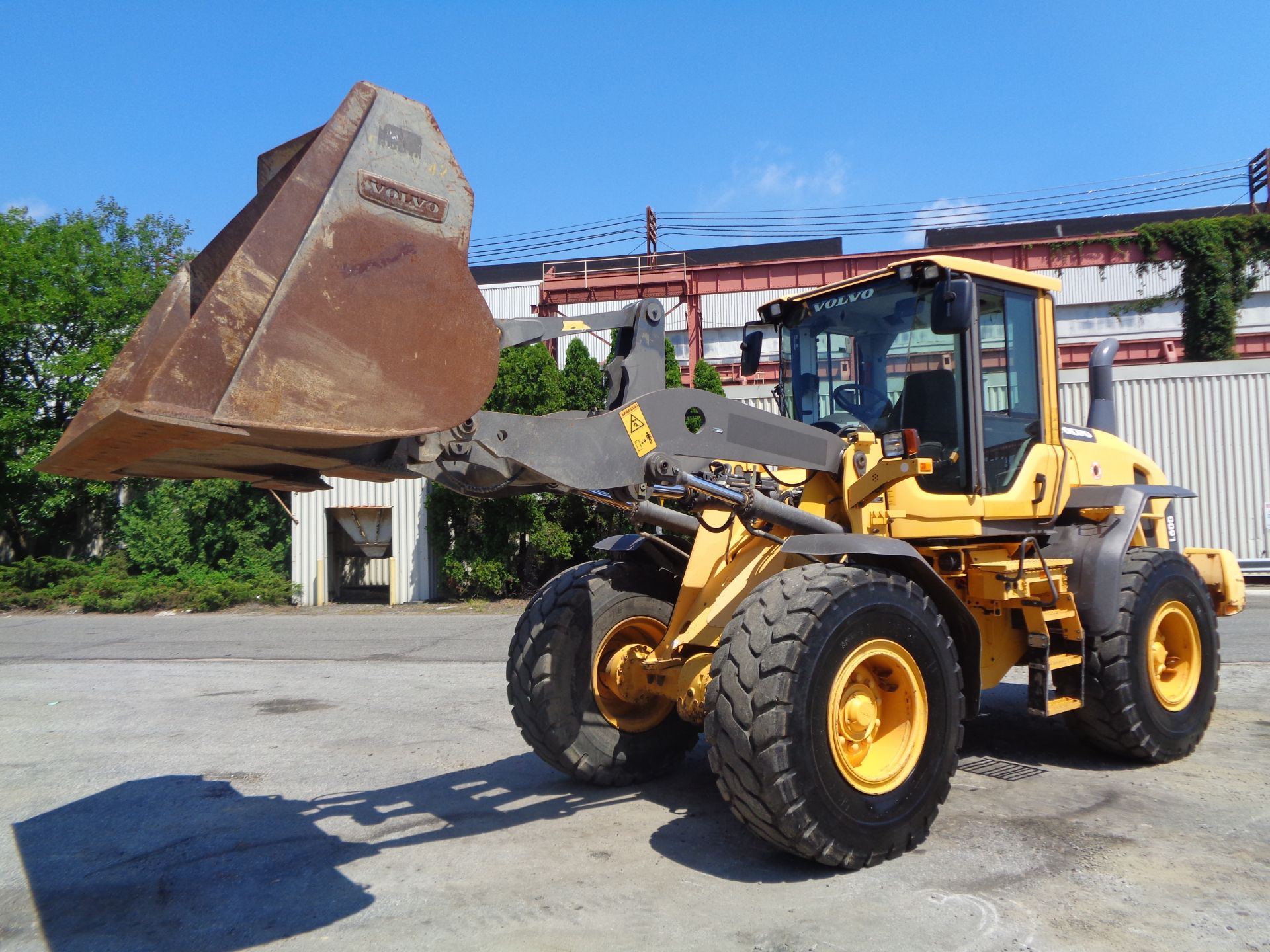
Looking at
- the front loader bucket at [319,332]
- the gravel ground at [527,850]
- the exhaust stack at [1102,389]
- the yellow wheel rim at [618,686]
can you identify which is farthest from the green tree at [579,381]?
the front loader bucket at [319,332]

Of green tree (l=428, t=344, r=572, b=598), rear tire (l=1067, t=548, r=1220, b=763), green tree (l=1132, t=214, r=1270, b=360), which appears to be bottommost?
rear tire (l=1067, t=548, r=1220, b=763)

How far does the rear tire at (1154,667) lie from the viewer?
239 inches

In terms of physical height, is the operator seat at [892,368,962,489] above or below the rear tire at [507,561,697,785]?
above

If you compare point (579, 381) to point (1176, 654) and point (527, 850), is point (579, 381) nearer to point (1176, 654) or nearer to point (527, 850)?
point (1176, 654)

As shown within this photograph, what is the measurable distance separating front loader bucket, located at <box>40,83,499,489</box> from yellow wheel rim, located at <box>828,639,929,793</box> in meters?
2.17

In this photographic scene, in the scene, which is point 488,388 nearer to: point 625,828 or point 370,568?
point 625,828

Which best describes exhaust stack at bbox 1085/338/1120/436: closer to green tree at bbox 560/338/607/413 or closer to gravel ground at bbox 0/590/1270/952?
gravel ground at bbox 0/590/1270/952

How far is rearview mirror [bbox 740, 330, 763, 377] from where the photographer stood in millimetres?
6719

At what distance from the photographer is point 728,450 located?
495 cm

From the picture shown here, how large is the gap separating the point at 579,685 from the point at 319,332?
2.88 m

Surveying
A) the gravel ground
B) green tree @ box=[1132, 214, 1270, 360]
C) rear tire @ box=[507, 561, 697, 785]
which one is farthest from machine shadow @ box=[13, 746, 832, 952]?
green tree @ box=[1132, 214, 1270, 360]

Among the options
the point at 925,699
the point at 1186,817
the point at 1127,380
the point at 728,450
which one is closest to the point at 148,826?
the point at 728,450

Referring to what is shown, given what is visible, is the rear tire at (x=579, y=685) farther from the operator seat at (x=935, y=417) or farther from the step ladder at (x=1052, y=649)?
the step ladder at (x=1052, y=649)

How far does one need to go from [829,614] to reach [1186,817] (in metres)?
2.42
